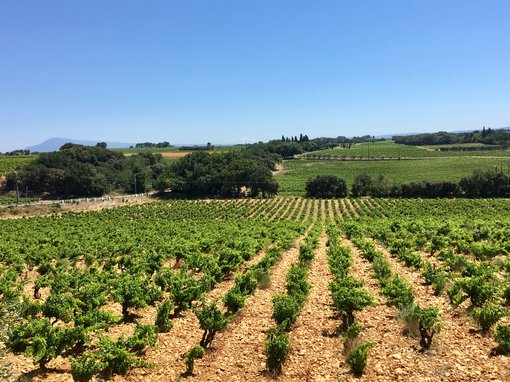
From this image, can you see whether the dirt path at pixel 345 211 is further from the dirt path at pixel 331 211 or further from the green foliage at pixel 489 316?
the green foliage at pixel 489 316

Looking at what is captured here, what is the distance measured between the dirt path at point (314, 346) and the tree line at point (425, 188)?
72.1 metres

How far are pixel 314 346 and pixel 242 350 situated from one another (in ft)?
7.03

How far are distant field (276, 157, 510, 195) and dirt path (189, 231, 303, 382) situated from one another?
7942cm

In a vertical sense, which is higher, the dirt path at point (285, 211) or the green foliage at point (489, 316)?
the green foliage at point (489, 316)

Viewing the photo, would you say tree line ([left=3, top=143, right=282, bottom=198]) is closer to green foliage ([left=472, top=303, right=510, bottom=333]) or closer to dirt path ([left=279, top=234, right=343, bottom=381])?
dirt path ([left=279, top=234, right=343, bottom=381])

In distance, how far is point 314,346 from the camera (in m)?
10.6

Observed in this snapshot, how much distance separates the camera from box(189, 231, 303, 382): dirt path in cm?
949

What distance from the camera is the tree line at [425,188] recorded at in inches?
3009

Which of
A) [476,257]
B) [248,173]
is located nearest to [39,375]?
[476,257]

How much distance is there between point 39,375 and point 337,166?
137113mm

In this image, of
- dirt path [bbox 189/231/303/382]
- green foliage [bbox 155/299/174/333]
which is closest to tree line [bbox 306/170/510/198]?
dirt path [bbox 189/231/303/382]

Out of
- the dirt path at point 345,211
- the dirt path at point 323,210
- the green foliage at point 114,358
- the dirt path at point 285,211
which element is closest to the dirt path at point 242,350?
the green foliage at point 114,358

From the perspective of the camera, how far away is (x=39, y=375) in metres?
9.13

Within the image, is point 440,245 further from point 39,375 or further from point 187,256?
point 39,375
